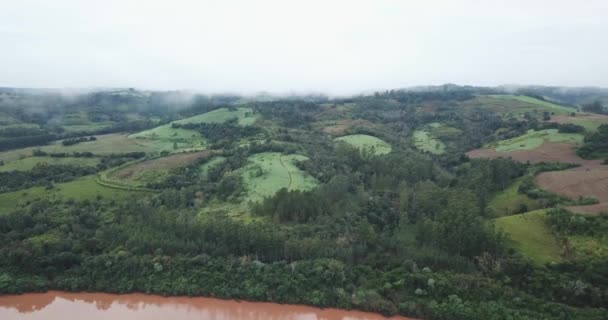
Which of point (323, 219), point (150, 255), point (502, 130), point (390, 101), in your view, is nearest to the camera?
point (150, 255)

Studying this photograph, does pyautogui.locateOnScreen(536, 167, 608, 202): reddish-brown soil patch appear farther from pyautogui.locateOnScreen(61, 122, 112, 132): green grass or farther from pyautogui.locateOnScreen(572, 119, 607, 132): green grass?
pyautogui.locateOnScreen(61, 122, 112, 132): green grass

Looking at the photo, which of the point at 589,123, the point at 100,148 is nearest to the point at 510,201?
the point at 589,123

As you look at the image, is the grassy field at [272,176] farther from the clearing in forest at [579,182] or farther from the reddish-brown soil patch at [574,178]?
the reddish-brown soil patch at [574,178]

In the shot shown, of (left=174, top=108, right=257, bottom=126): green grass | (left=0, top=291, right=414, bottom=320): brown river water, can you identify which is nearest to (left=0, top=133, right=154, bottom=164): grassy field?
(left=174, top=108, right=257, bottom=126): green grass

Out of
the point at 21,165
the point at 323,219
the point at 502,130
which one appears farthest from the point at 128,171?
the point at 502,130

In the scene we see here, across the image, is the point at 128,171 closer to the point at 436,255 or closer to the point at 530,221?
the point at 436,255

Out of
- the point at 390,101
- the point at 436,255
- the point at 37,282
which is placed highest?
the point at 390,101

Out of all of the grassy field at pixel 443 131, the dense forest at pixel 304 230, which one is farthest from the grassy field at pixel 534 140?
the grassy field at pixel 443 131
